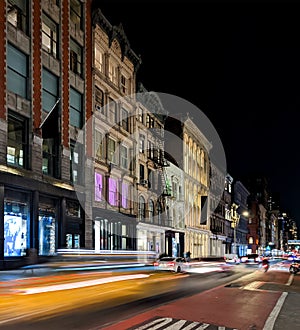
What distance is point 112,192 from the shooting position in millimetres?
44656

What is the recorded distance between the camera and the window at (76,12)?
39.1m

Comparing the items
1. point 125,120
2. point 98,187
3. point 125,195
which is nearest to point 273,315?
point 98,187

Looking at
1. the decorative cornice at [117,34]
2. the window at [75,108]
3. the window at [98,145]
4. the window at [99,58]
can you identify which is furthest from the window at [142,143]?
the window at [75,108]

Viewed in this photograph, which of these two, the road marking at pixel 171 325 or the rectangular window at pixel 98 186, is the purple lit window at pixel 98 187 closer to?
the rectangular window at pixel 98 186

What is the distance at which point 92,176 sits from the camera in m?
39.8

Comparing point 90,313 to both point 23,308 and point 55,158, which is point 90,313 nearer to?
point 23,308

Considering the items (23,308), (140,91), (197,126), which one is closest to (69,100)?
(140,91)

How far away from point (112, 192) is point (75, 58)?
1245 centimetres

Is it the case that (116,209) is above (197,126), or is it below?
below

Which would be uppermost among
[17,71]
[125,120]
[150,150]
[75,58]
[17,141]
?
[75,58]

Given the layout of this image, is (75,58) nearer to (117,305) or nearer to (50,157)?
(50,157)

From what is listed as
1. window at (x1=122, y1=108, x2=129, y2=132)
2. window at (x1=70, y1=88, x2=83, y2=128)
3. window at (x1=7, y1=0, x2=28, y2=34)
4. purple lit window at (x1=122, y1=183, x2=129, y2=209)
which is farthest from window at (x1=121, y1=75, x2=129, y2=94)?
window at (x1=7, y1=0, x2=28, y2=34)

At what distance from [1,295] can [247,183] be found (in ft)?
496

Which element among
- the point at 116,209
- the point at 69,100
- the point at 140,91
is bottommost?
the point at 116,209
